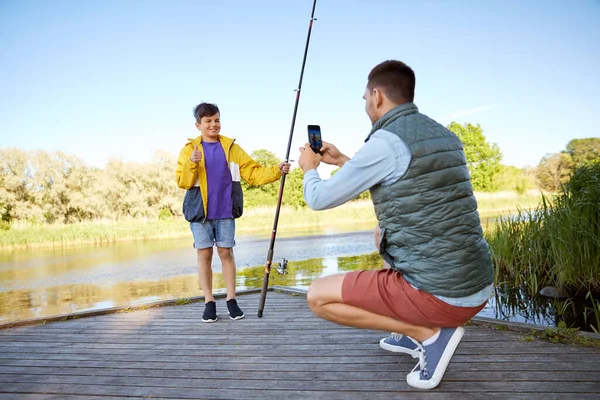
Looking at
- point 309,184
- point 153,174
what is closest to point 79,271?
point 309,184

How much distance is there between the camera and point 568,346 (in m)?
2.55

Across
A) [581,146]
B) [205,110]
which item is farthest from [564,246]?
[581,146]

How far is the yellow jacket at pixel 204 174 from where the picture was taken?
3.47 metres

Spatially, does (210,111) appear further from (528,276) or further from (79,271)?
(79,271)

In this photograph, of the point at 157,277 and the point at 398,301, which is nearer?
the point at 398,301

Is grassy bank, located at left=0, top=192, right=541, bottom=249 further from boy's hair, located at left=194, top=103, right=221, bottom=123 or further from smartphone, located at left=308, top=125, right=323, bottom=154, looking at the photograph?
smartphone, located at left=308, top=125, right=323, bottom=154

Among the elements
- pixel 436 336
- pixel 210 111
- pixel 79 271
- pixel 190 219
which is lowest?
pixel 79 271

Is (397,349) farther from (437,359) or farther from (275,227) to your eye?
(275,227)

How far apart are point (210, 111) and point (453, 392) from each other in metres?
2.52

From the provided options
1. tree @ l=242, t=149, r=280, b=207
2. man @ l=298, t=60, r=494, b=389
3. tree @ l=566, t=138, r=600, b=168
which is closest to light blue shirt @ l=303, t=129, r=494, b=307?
man @ l=298, t=60, r=494, b=389

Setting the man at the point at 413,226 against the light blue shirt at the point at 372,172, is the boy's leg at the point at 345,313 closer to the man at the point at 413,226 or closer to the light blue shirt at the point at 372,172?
the man at the point at 413,226

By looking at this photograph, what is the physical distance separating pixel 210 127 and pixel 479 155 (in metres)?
37.7

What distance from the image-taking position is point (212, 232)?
3.68m

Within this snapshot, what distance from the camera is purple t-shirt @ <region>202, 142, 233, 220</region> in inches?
141
